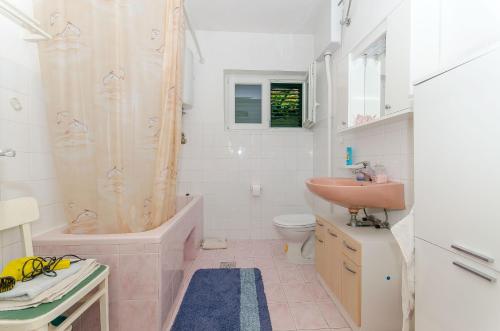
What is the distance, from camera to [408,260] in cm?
106

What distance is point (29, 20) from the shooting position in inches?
40.1

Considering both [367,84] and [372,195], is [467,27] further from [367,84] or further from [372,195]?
[372,195]

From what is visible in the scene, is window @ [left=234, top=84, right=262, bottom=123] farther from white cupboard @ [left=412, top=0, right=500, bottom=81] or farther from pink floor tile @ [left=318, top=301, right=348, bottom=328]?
pink floor tile @ [left=318, top=301, right=348, bottom=328]

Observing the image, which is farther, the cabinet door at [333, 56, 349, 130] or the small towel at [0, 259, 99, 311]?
the cabinet door at [333, 56, 349, 130]

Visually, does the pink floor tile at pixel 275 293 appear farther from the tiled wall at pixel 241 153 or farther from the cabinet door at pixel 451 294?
the tiled wall at pixel 241 153

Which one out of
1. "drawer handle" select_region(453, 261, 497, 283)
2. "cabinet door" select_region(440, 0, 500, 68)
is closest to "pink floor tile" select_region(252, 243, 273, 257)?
"drawer handle" select_region(453, 261, 497, 283)

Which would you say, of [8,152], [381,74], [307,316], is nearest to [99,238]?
[8,152]

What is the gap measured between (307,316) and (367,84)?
174 cm

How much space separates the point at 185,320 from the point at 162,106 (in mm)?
1369

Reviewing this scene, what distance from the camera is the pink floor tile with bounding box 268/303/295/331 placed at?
4.75ft

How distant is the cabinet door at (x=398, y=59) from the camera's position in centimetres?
124

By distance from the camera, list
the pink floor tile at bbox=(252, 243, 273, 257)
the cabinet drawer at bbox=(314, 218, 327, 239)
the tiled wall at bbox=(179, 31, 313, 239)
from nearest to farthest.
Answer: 1. the cabinet drawer at bbox=(314, 218, 327, 239)
2. the pink floor tile at bbox=(252, 243, 273, 257)
3. the tiled wall at bbox=(179, 31, 313, 239)

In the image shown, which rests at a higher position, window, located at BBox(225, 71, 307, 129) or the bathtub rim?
window, located at BBox(225, 71, 307, 129)

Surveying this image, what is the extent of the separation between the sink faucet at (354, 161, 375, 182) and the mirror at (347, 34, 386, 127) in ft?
1.01
